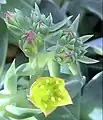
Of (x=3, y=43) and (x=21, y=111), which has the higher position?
(x=3, y=43)

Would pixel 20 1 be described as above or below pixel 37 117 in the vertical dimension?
above

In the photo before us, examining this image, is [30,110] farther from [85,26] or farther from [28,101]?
[85,26]

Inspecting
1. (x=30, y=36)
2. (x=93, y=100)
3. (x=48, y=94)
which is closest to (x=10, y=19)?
(x=30, y=36)

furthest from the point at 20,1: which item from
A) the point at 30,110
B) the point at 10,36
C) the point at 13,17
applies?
the point at 30,110

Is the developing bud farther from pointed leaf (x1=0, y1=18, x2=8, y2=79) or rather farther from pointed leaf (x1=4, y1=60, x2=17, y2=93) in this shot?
pointed leaf (x1=0, y1=18, x2=8, y2=79)

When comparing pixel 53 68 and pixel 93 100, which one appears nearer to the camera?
pixel 53 68

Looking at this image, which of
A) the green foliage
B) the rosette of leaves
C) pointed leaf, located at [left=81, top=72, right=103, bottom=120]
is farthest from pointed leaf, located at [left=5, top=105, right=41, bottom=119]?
pointed leaf, located at [left=81, top=72, right=103, bottom=120]

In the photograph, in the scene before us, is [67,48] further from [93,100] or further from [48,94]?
[93,100]

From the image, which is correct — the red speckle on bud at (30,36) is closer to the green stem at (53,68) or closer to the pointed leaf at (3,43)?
the green stem at (53,68)
